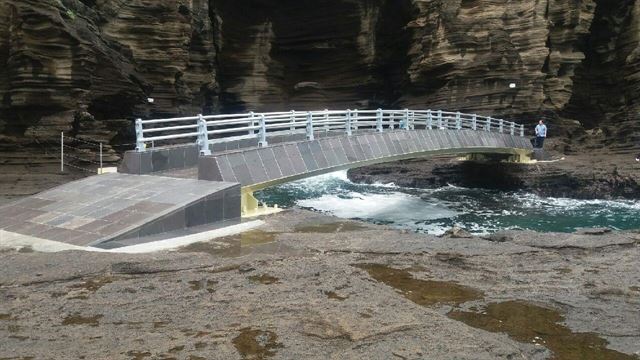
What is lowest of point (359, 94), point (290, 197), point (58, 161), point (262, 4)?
point (290, 197)

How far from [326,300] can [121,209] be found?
5.79m

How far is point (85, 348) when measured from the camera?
4.50 m

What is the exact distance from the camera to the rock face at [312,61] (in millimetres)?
19438

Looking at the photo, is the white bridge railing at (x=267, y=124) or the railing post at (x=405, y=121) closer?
the white bridge railing at (x=267, y=124)

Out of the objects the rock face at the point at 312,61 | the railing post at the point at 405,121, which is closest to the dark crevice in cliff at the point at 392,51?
the rock face at the point at 312,61

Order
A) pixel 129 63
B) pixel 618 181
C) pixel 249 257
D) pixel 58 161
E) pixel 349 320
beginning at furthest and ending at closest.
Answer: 1. pixel 129 63
2. pixel 618 181
3. pixel 58 161
4. pixel 249 257
5. pixel 349 320

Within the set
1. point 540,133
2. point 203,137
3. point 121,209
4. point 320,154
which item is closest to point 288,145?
point 320,154

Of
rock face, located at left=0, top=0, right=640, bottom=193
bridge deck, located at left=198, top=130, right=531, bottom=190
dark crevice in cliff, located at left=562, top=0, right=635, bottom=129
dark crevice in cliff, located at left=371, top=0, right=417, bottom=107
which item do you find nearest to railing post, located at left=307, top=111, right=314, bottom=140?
bridge deck, located at left=198, top=130, right=531, bottom=190

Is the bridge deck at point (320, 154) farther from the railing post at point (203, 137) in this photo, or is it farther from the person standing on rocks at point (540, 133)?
the person standing on rocks at point (540, 133)

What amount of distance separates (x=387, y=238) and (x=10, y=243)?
6294mm

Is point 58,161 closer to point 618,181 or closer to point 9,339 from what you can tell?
point 9,339

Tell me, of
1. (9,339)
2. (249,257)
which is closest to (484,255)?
(249,257)

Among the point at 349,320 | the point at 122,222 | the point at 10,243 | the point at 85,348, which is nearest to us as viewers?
the point at 85,348

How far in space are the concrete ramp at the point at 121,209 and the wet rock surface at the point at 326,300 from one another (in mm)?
1320
